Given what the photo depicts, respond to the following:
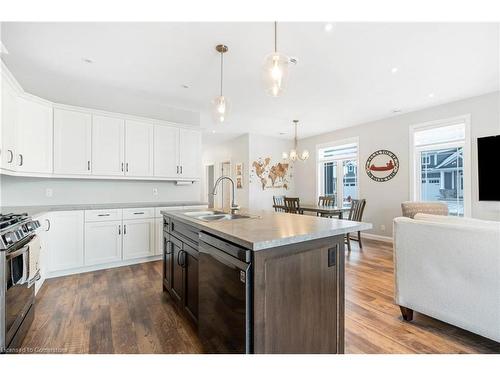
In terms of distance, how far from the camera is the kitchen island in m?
1.17

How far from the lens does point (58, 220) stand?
300 centimetres

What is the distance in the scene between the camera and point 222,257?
1377mm

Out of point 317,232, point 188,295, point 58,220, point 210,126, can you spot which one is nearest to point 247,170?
point 210,126

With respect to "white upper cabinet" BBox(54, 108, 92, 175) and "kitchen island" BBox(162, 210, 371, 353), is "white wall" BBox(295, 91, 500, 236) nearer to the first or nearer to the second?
"kitchen island" BBox(162, 210, 371, 353)

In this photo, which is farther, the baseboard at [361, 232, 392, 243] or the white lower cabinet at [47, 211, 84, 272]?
the baseboard at [361, 232, 392, 243]

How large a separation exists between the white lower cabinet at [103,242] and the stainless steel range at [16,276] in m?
1.17

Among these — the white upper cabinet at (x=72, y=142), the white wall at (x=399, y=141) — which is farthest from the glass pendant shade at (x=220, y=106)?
the white wall at (x=399, y=141)

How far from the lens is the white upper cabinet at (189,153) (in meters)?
4.28

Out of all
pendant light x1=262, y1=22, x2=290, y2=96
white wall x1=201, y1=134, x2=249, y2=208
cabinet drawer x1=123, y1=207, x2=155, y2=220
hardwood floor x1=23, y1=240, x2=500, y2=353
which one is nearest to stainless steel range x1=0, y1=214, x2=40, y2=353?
hardwood floor x1=23, y1=240, x2=500, y2=353

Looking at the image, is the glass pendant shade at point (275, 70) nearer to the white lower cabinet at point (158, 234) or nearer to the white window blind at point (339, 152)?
the white lower cabinet at point (158, 234)

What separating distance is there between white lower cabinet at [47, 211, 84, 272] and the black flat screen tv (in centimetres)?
596

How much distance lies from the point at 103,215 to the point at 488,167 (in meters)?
5.81

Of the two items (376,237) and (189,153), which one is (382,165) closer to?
(376,237)
